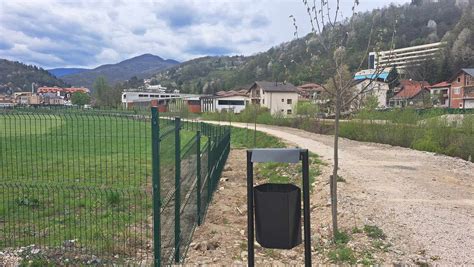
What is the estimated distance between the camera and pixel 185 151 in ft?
19.0

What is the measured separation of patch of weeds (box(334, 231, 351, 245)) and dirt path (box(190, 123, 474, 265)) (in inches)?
22.4

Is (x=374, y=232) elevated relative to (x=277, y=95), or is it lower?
lower

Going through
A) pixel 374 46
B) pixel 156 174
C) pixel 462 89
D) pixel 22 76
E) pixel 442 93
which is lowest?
pixel 156 174

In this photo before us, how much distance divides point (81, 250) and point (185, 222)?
1433 mm

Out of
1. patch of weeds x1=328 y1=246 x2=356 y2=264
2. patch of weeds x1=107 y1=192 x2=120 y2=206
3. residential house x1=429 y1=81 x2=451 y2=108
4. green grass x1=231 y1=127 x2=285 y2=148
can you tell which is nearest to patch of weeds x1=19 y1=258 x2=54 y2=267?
patch of weeds x1=107 y1=192 x2=120 y2=206

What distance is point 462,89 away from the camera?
58688mm

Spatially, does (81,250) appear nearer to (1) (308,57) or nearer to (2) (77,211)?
(2) (77,211)

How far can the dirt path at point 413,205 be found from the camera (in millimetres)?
5531

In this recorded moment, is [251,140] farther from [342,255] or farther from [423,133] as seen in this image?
[342,255]

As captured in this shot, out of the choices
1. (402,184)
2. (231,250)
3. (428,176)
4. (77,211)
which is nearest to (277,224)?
(231,250)

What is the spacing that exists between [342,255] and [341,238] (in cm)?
76

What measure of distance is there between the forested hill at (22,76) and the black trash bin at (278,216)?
88.3m

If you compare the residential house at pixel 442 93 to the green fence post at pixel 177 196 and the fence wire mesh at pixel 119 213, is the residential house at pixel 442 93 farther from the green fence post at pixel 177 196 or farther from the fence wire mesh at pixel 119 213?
the green fence post at pixel 177 196

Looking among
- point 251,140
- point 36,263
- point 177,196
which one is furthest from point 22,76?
point 177,196
